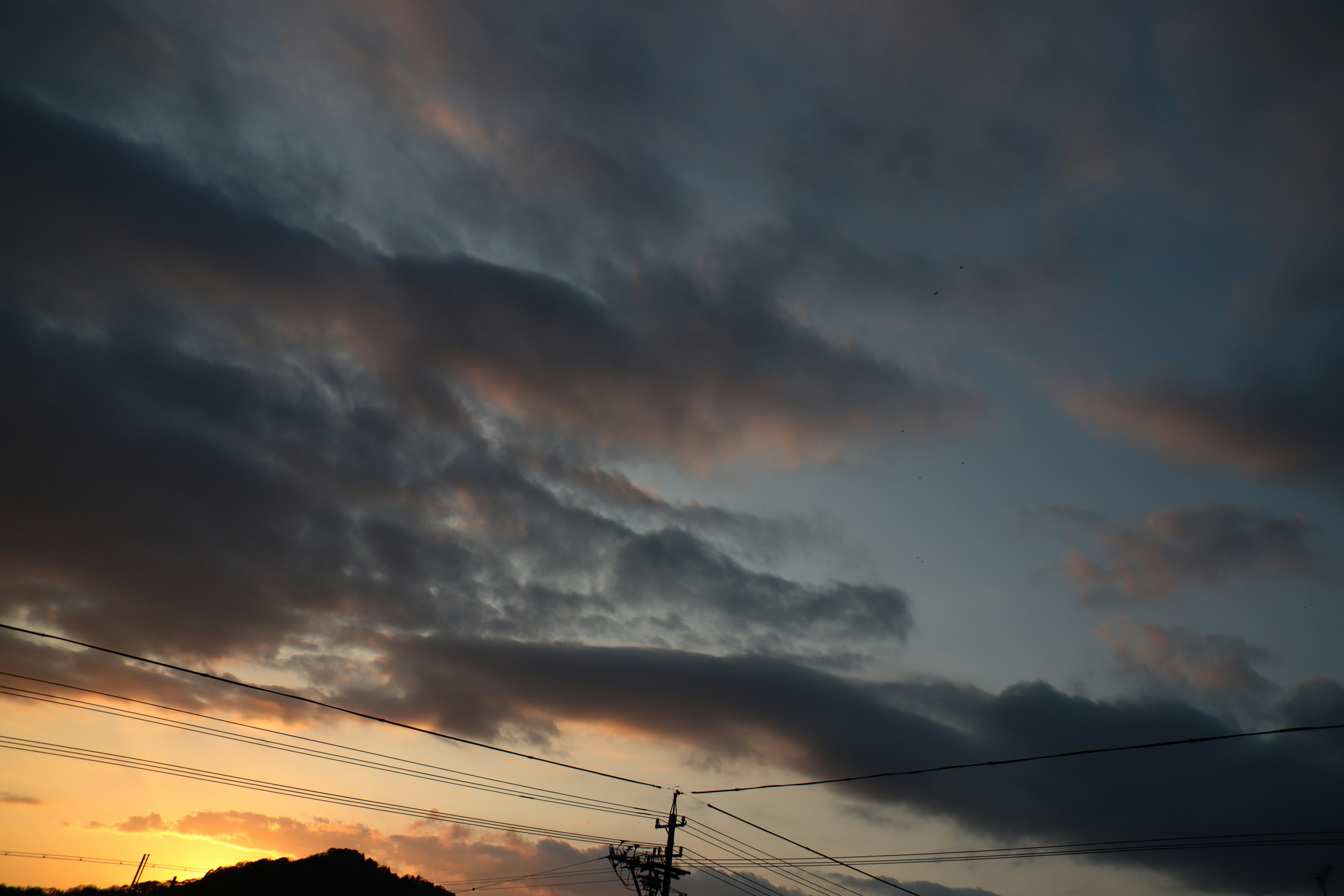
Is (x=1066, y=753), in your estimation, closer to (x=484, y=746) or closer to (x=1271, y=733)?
(x=1271, y=733)

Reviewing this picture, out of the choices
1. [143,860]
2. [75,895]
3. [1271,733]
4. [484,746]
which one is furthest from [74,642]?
[143,860]

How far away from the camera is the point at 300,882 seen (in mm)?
82000

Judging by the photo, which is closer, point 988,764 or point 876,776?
point 988,764

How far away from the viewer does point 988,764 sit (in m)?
30.6

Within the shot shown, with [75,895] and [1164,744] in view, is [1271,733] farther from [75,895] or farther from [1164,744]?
[75,895]

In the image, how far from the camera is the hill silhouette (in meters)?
76.0

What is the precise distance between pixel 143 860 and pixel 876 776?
122720 mm

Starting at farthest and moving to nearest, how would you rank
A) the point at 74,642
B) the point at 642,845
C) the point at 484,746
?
1. the point at 642,845
2. the point at 484,746
3. the point at 74,642

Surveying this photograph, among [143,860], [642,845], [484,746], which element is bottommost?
[143,860]

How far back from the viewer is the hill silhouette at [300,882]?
7600 cm

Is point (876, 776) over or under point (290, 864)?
over

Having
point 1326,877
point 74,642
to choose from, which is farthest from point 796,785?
point 1326,877

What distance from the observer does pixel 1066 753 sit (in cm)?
3009

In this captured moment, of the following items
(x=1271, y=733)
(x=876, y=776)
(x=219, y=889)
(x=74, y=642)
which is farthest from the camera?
(x=219, y=889)
